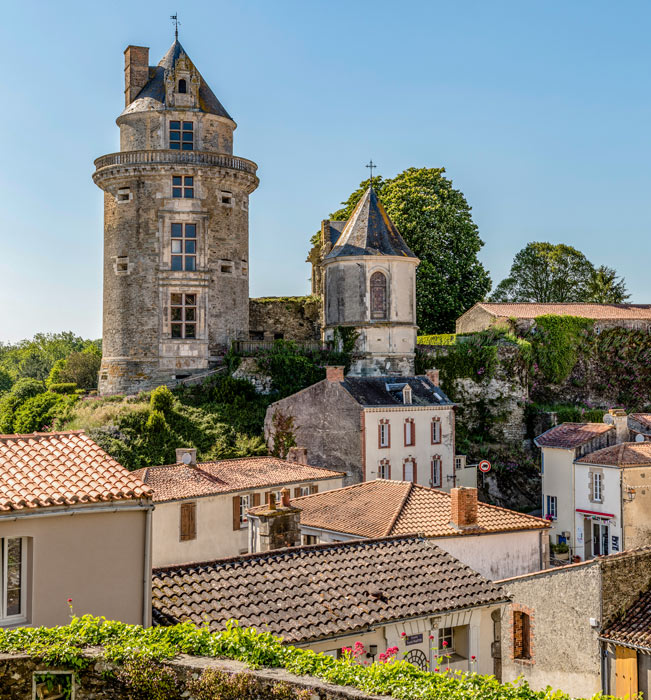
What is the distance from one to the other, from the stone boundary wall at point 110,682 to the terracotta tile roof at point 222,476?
1565cm

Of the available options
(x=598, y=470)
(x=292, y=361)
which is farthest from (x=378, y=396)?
(x=598, y=470)

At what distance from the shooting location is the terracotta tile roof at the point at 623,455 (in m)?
33.0

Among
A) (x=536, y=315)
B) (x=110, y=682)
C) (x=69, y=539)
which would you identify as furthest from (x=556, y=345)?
(x=110, y=682)

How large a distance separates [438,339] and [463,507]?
25.0m

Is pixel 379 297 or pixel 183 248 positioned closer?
pixel 379 297

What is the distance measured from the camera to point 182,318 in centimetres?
4119

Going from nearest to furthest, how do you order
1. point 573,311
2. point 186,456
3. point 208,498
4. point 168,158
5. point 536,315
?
point 208,498, point 186,456, point 168,158, point 536,315, point 573,311

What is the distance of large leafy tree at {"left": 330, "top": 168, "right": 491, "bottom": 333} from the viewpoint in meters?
49.4

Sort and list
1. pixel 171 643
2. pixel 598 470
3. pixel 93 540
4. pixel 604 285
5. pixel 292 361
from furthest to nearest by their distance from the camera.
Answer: pixel 604 285 → pixel 292 361 → pixel 598 470 → pixel 93 540 → pixel 171 643

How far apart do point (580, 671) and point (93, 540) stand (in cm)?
1328

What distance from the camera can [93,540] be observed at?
1182cm

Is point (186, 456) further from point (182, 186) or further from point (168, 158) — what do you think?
point (168, 158)

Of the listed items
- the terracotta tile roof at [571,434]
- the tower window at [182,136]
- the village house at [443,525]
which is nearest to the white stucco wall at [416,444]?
the terracotta tile roof at [571,434]

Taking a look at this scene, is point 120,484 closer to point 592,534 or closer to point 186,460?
point 186,460
